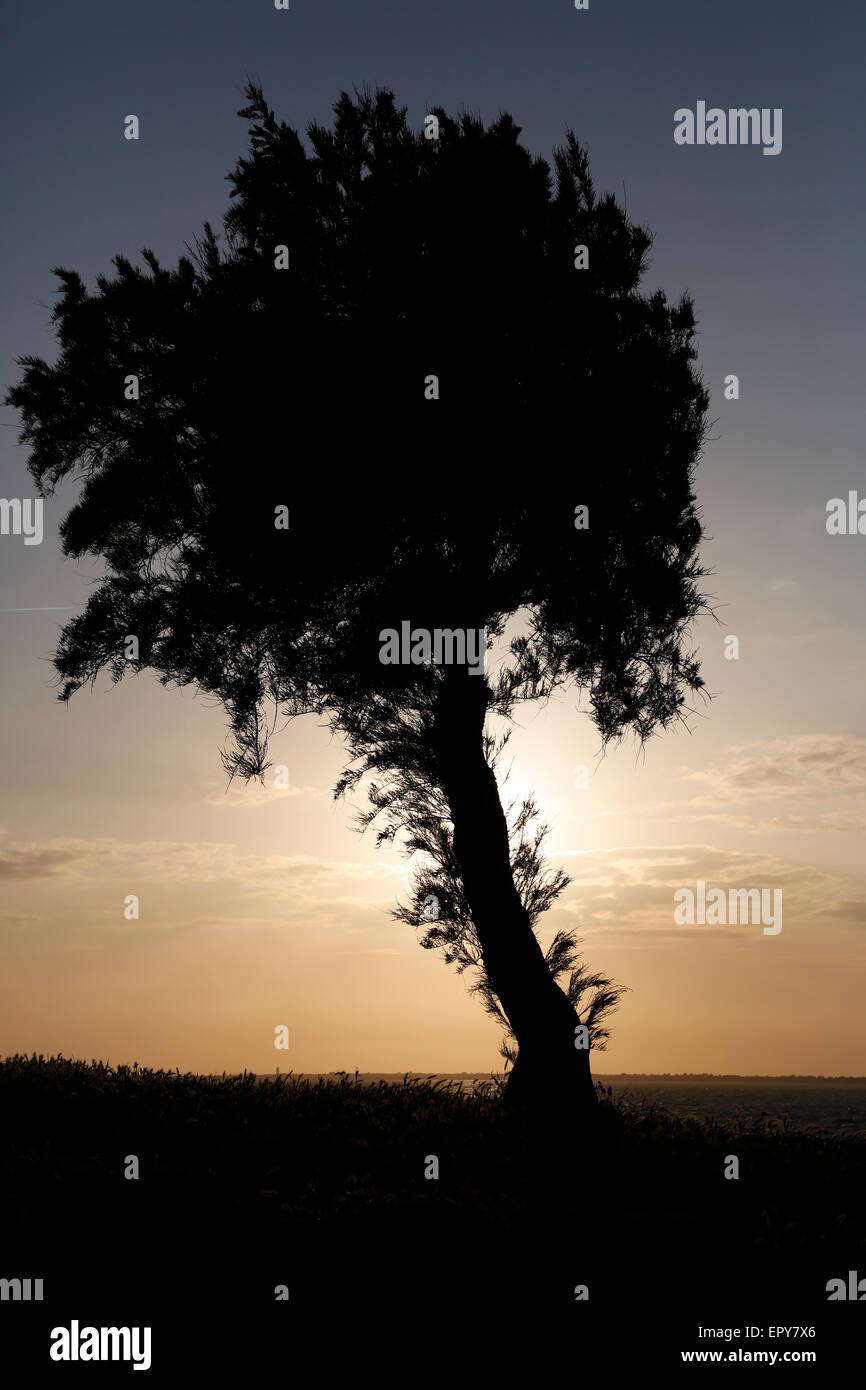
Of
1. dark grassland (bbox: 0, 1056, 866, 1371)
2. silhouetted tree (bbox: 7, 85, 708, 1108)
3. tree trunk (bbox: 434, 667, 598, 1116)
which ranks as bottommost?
dark grassland (bbox: 0, 1056, 866, 1371)

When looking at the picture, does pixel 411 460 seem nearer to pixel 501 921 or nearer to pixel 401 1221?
pixel 501 921

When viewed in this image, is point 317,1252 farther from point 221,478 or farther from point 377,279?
point 377,279

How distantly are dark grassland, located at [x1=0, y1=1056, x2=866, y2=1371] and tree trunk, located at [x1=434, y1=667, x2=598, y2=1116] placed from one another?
2.48 ft

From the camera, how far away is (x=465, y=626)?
15.6 meters

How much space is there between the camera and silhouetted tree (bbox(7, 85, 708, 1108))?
595 inches

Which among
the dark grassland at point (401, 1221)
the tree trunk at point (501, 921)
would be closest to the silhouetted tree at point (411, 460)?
the tree trunk at point (501, 921)

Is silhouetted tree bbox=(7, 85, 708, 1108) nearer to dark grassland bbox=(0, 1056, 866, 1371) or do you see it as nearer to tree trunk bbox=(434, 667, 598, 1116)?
tree trunk bbox=(434, 667, 598, 1116)

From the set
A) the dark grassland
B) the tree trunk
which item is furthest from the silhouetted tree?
A: the dark grassland

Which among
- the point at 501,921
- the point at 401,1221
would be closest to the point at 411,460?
the point at 501,921

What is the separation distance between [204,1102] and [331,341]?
11.6 meters
